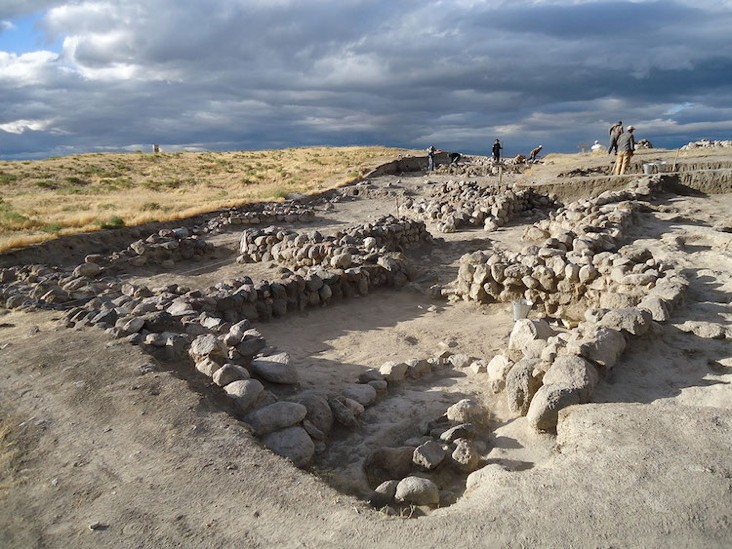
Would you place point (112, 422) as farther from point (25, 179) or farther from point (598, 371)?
point (25, 179)

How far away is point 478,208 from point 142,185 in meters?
18.9

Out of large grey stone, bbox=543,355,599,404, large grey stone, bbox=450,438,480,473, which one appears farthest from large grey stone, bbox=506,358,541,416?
large grey stone, bbox=450,438,480,473

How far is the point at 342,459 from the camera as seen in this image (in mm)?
4070

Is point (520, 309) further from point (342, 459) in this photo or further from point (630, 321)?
point (342, 459)

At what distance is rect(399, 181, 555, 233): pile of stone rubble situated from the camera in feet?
44.7

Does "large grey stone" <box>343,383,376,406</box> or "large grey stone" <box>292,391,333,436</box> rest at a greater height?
"large grey stone" <box>292,391,333,436</box>

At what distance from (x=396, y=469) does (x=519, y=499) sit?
1107 millimetres

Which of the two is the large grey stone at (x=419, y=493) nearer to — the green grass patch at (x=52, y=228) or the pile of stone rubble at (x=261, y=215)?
the pile of stone rubble at (x=261, y=215)

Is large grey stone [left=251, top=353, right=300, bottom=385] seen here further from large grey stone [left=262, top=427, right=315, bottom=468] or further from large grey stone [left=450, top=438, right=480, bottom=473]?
large grey stone [left=450, top=438, right=480, bottom=473]

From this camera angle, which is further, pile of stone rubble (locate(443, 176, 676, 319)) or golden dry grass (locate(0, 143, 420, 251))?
golden dry grass (locate(0, 143, 420, 251))

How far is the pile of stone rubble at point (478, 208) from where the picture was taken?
13.6 meters

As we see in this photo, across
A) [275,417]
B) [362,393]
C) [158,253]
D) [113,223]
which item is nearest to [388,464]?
[275,417]

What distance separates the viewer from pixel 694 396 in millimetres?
4309

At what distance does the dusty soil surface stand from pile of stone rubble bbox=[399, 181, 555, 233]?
7.29m
